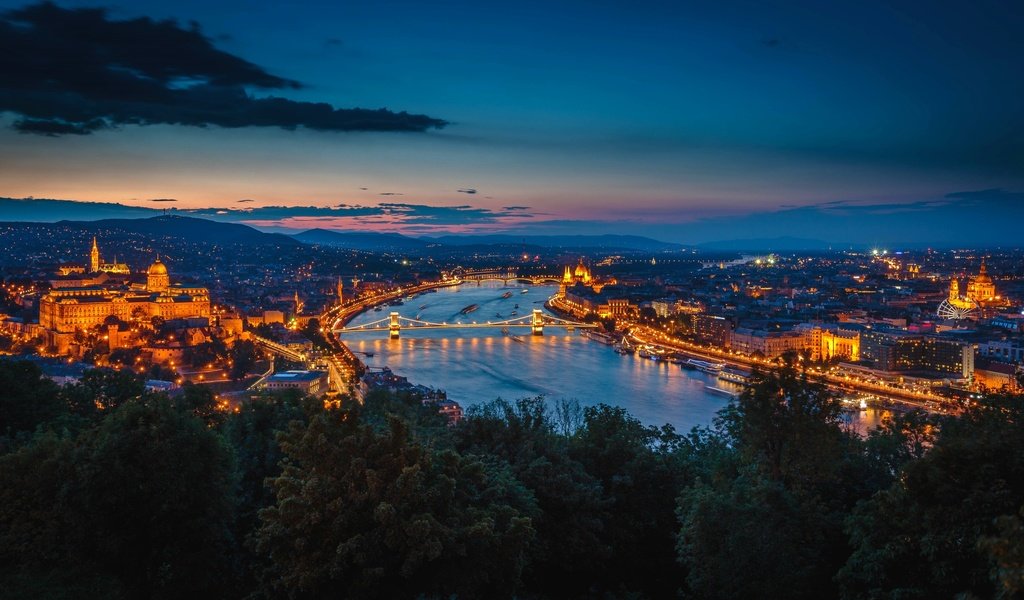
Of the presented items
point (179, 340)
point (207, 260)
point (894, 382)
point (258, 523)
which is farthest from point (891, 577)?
point (207, 260)

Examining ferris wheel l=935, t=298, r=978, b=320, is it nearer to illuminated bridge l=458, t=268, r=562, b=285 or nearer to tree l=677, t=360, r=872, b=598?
tree l=677, t=360, r=872, b=598

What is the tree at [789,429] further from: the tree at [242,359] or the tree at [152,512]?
the tree at [242,359]

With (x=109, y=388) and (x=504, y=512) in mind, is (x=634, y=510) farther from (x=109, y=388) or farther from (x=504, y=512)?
(x=109, y=388)

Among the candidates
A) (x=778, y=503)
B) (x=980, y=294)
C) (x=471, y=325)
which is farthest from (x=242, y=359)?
(x=980, y=294)

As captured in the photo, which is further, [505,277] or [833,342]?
[505,277]

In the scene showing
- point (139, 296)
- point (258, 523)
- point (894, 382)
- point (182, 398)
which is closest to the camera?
point (258, 523)

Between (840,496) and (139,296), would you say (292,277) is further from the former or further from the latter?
(840,496)
